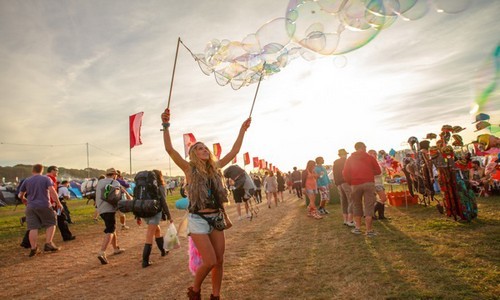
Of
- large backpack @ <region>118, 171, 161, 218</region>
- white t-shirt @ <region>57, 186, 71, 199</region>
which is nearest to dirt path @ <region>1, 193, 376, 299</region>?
large backpack @ <region>118, 171, 161, 218</region>

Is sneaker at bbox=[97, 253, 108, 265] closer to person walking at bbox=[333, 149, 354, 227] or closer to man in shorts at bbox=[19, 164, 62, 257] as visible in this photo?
man in shorts at bbox=[19, 164, 62, 257]

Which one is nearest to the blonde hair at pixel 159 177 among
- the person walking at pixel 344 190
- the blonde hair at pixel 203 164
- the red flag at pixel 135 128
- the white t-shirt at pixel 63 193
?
the blonde hair at pixel 203 164

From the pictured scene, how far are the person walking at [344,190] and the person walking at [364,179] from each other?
1420mm

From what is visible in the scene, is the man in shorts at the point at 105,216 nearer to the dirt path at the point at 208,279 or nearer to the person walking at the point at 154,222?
the dirt path at the point at 208,279

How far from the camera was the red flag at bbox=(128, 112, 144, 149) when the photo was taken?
17078mm

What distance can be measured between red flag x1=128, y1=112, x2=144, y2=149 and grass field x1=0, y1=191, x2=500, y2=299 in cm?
882

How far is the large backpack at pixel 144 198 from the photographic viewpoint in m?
6.21

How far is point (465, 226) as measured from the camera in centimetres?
717

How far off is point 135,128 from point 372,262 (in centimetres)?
1500

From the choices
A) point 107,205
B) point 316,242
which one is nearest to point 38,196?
point 107,205

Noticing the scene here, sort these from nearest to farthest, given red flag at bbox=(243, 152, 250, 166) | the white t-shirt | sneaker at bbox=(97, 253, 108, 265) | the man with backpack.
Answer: sneaker at bbox=(97, 253, 108, 265)
the man with backpack
the white t-shirt
red flag at bbox=(243, 152, 250, 166)

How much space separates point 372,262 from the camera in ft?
17.1

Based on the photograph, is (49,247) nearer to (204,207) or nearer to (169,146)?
(169,146)

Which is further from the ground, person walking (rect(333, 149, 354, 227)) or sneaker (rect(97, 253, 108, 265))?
person walking (rect(333, 149, 354, 227))
